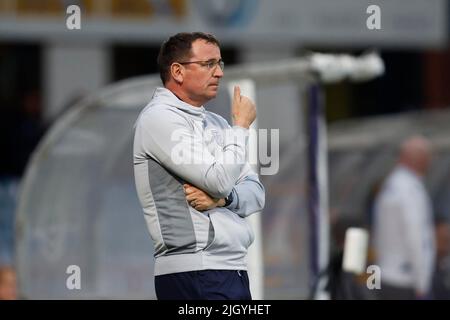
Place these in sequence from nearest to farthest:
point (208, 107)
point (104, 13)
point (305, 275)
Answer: point (208, 107) < point (305, 275) < point (104, 13)

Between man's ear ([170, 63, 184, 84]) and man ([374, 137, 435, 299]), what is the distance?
6.06 m

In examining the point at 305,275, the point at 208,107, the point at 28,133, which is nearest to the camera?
the point at 208,107

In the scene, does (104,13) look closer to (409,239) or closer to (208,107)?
(409,239)

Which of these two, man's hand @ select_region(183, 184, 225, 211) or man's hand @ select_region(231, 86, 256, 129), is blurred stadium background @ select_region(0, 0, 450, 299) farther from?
man's hand @ select_region(183, 184, 225, 211)

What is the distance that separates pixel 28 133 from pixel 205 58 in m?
10.4

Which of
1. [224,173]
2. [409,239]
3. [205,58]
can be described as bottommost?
[409,239]

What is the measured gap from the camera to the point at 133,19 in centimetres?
1766

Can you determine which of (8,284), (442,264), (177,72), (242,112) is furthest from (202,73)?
(442,264)

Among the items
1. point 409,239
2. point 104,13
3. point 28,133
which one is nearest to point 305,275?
point 409,239

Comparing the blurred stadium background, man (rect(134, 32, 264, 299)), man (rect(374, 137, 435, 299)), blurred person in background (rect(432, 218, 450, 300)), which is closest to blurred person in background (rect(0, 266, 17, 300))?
the blurred stadium background

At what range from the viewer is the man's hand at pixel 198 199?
5137mm

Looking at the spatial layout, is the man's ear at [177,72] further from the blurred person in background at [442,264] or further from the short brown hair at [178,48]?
the blurred person in background at [442,264]

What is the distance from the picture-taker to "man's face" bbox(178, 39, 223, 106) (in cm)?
525

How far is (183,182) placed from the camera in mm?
5168
